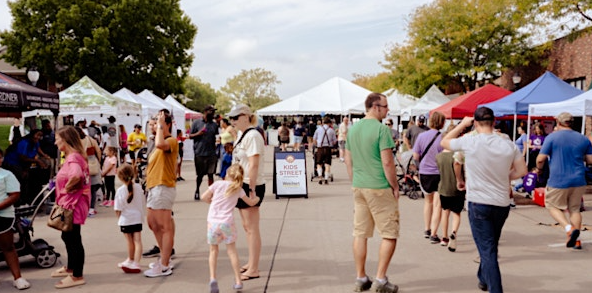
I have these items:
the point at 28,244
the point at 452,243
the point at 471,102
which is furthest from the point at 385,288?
the point at 471,102

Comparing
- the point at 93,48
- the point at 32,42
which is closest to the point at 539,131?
the point at 93,48

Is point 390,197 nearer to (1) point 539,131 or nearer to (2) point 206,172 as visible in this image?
(2) point 206,172

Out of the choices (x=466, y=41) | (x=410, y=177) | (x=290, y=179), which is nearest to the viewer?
(x=410, y=177)

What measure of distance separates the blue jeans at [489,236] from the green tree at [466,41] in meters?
22.6

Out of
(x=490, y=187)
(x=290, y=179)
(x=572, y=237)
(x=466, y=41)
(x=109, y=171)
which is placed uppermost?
(x=466, y=41)

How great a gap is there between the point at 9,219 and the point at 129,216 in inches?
45.8

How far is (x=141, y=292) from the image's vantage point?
16.2ft

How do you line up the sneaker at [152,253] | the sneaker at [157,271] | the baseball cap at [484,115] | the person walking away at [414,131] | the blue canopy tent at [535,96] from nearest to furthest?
the baseball cap at [484,115] < the sneaker at [157,271] < the sneaker at [152,253] < the person walking away at [414,131] < the blue canopy tent at [535,96]

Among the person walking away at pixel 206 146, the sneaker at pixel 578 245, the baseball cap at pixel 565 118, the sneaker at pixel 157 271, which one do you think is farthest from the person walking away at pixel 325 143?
the sneaker at pixel 157 271

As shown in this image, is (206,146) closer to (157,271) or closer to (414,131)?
(414,131)

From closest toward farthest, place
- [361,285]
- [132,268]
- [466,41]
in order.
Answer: [361,285] → [132,268] → [466,41]

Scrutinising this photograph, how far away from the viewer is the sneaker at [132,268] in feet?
18.1

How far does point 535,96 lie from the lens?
13406 mm

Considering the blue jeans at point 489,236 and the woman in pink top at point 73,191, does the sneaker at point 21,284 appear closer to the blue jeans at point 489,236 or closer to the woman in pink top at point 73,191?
the woman in pink top at point 73,191
